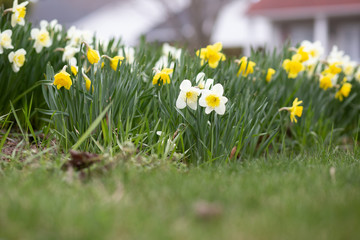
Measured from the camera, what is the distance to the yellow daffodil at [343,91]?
3.56 meters

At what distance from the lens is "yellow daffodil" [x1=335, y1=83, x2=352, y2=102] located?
11.7ft

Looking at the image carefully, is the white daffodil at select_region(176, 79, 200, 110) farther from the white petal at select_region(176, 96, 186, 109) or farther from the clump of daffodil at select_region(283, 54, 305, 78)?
the clump of daffodil at select_region(283, 54, 305, 78)

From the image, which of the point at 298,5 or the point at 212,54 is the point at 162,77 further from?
the point at 298,5

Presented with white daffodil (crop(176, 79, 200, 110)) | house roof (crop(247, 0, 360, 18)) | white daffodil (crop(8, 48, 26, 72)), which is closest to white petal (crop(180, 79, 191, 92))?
white daffodil (crop(176, 79, 200, 110))

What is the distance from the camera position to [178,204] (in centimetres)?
152

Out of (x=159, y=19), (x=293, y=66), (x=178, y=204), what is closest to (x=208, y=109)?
(x=178, y=204)

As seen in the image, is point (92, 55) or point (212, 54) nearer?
point (92, 55)

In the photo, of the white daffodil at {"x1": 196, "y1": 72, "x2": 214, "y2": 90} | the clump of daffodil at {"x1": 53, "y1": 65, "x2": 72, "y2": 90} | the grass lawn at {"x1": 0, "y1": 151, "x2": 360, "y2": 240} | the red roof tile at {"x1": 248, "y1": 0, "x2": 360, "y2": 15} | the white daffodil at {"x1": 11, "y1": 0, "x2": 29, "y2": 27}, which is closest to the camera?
the grass lawn at {"x1": 0, "y1": 151, "x2": 360, "y2": 240}

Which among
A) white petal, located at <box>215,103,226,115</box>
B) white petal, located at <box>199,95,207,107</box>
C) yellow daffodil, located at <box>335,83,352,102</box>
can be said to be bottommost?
yellow daffodil, located at <box>335,83,352,102</box>

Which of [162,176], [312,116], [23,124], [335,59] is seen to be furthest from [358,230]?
[335,59]

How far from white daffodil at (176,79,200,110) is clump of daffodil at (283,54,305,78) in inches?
46.8

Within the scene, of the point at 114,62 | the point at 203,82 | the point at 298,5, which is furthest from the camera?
the point at 298,5

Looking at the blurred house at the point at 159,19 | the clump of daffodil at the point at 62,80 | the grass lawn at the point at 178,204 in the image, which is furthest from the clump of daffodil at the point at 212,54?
the blurred house at the point at 159,19

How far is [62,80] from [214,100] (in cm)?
86
